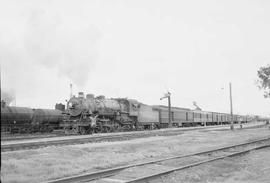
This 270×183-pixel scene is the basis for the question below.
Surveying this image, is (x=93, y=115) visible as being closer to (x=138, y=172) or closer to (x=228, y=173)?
(x=138, y=172)

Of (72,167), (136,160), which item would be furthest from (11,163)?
(136,160)

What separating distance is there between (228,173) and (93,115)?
795 inches

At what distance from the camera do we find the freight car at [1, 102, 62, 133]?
2866cm

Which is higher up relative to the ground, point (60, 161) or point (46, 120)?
point (46, 120)

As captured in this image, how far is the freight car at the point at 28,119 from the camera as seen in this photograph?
Answer: 28663 millimetres

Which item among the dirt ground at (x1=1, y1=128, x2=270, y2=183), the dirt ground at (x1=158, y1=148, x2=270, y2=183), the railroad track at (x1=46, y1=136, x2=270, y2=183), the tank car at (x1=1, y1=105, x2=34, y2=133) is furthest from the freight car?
the dirt ground at (x1=158, y1=148, x2=270, y2=183)

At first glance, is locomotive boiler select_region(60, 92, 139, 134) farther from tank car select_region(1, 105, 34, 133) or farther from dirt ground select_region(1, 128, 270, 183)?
dirt ground select_region(1, 128, 270, 183)

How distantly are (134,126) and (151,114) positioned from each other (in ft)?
18.8

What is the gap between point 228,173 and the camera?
1105 centimetres

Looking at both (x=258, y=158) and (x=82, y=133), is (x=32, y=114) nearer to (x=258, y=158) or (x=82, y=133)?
(x=82, y=133)

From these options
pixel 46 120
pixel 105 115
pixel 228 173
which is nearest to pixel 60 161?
pixel 228 173

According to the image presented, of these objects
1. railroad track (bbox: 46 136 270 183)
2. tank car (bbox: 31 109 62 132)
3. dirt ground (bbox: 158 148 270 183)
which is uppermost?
tank car (bbox: 31 109 62 132)

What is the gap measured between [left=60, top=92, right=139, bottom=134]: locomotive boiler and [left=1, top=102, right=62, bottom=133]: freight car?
2807mm

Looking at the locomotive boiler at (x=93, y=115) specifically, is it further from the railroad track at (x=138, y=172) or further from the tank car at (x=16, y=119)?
the railroad track at (x=138, y=172)
